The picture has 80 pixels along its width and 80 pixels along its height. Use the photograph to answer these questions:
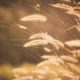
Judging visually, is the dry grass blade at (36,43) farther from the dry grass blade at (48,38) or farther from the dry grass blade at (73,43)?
the dry grass blade at (73,43)


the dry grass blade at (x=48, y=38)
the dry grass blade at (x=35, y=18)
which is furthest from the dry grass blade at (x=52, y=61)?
the dry grass blade at (x=35, y=18)

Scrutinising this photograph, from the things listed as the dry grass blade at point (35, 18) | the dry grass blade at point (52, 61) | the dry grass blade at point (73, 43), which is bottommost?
the dry grass blade at point (52, 61)

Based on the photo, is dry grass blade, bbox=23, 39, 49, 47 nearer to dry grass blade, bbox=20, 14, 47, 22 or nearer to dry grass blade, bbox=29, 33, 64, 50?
dry grass blade, bbox=29, 33, 64, 50

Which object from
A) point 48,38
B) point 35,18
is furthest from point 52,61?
point 35,18

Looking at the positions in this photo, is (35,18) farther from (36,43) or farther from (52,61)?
(52,61)

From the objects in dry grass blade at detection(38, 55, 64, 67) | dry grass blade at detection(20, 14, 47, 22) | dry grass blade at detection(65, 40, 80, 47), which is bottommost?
dry grass blade at detection(38, 55, 64, 67)

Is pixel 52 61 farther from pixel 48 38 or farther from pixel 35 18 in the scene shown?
pixel 35 18

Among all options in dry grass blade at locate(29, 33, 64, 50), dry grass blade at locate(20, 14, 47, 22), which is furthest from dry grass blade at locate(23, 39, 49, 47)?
dry grass blade at locate(20, 14, 47, 22)

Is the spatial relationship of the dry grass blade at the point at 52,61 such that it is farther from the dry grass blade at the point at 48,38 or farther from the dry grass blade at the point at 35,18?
the dry grass blade at the point at 35,18

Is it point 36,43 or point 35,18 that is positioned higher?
point 35,18

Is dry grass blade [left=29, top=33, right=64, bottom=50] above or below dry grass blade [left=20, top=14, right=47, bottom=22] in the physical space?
below

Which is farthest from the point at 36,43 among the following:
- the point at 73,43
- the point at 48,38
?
the point at 73,43

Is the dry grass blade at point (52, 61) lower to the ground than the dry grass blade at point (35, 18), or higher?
lower
